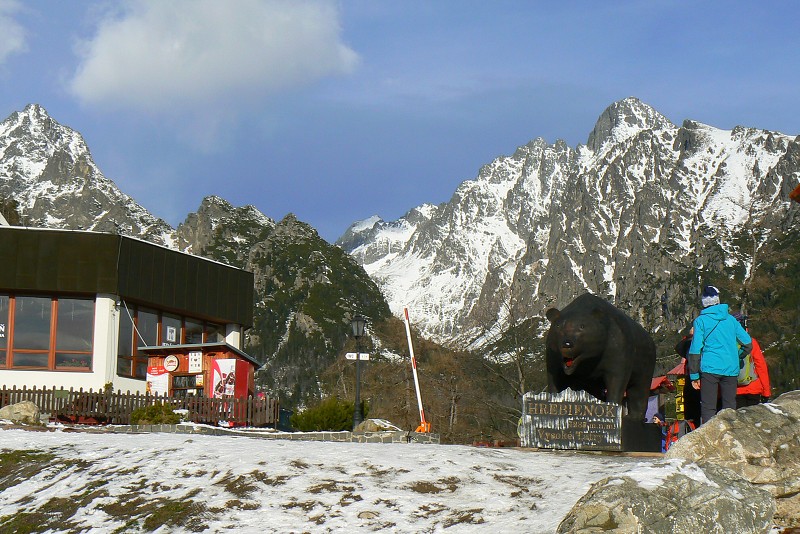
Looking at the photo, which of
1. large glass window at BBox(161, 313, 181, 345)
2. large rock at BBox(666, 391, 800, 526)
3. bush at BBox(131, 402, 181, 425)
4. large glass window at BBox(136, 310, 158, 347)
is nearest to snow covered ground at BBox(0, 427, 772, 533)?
large rock at BBox(666, 391, 800, 526)

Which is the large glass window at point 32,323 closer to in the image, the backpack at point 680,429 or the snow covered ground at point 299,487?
the snow covered ground at point 299,487

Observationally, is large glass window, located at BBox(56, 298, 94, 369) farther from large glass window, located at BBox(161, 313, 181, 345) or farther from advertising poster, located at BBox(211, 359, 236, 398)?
advertising poster, located at BBox(211, 359, 236, 398)

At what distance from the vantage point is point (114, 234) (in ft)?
118

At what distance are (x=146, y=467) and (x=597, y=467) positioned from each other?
20.9 ft

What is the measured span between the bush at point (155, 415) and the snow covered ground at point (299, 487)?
981cm

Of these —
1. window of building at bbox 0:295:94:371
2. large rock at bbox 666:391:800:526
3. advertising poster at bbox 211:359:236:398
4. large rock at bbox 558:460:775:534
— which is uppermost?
window of building at bbox 0:295:94:371

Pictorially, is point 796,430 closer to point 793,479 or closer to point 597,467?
point 793,479

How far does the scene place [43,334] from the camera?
35.1m

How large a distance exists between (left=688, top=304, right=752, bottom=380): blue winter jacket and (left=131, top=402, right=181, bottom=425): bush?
15503 millimetres

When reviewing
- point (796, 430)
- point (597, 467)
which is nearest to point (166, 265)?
point (597, 467)

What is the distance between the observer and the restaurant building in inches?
1340

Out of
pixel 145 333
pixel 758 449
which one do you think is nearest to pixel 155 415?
pixel 145 333

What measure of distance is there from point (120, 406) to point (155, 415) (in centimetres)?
297

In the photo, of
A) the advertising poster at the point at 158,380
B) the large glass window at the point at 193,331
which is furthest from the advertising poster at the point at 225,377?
the large glass window at the point at 193,331
